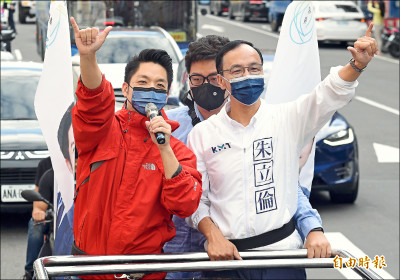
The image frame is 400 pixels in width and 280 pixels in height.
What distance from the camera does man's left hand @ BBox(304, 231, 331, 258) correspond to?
3786 mm

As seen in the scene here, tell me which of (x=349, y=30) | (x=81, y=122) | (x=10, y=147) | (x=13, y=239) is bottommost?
(x=349, y=30)

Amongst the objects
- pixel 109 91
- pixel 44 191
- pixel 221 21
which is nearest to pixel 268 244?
pixel 109 91

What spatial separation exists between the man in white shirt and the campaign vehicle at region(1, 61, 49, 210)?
5453 millimetres

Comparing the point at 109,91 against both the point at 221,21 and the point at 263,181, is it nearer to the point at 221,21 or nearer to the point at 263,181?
the point at 263,181

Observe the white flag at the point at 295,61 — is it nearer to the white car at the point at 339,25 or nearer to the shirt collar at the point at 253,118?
the shirt collar at the point at 253,118

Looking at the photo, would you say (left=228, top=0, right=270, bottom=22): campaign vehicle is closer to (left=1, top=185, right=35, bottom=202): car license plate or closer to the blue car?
the blue car

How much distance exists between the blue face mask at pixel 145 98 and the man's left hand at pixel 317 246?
879 mm

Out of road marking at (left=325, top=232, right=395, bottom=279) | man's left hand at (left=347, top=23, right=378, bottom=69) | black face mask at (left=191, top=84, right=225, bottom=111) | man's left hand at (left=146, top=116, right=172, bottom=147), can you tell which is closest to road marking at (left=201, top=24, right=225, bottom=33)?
road marking at (left=325, top=232, right=395, bottom=279)

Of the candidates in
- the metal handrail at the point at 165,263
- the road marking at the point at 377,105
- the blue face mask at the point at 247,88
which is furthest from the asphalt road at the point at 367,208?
the metal handrail at the point at 165,263

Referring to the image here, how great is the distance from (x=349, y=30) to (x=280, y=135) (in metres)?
28.6

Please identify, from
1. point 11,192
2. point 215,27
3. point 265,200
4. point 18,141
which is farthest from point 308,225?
point 215,27

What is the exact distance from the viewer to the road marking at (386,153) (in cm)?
1369

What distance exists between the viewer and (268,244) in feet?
13.2

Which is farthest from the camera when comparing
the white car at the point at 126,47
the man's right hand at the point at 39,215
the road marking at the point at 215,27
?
the road marking at the point at 215,27
